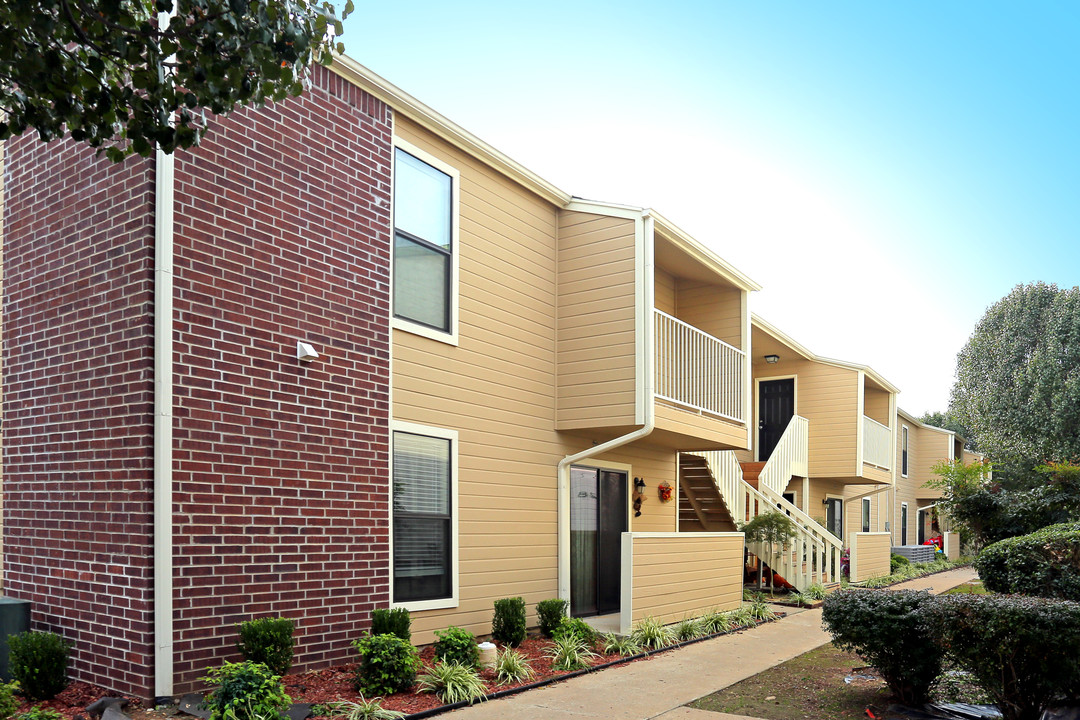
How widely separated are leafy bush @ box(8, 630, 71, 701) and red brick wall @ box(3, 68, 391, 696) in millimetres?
276

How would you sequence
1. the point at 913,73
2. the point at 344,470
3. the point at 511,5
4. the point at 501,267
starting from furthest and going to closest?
the point at 913,73 → the point at 511,5 → the point at 501,267 → the point at 344,470

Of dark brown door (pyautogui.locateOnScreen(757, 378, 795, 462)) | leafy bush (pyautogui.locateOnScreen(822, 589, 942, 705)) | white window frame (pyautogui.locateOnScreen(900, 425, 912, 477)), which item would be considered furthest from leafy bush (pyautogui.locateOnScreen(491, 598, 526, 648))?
white window frame (pyautogui.locateOnScreen(900, 425, 912, 477))

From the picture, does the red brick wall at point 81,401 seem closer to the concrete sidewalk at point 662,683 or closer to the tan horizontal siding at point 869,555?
the concrete sidewalk at point 662,683

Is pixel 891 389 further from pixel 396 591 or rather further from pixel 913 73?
pixel 396 591

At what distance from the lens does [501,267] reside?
10.6 metres

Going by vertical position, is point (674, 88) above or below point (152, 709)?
above

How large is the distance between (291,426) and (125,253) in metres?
1.98

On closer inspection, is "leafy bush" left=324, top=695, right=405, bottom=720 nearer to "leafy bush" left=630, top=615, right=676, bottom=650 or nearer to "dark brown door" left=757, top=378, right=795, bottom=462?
"leafy bush" left=630, top=615, right=676, bottom=650

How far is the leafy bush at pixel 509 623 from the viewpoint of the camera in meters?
9.48

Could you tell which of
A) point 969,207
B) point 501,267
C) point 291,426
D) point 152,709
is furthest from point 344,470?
point 969,207

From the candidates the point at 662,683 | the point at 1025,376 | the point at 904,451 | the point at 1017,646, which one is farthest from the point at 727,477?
the point at 1025,376

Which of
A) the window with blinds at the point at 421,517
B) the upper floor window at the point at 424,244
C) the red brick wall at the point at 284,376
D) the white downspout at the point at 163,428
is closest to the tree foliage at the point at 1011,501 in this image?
the window with blinds at the point at 421,517

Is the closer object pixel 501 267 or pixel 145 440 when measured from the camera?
pixel 145 440

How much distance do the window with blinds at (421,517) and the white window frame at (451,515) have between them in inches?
1.8
